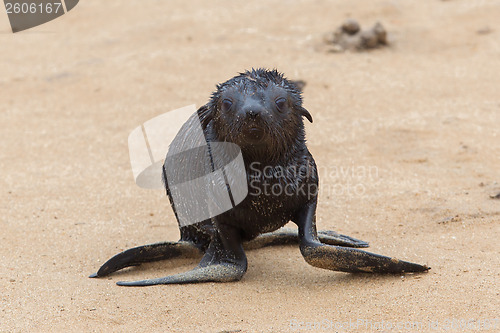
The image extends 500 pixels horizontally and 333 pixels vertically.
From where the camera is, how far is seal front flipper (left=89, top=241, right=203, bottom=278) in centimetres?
446

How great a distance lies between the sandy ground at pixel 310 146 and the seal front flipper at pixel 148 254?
8 cm

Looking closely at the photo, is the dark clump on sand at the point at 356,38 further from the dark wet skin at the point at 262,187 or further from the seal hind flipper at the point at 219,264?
the seal hind flipper at the point at 219,264

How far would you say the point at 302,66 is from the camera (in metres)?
8.98

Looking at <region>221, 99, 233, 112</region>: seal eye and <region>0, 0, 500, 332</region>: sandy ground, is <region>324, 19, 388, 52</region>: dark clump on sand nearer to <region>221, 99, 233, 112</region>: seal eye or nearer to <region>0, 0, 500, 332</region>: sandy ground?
<region>0, 0, 500, 332</region>: sandy ground

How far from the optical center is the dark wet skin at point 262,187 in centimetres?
398

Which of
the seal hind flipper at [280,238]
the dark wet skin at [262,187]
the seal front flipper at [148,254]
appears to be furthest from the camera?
the seal hind flipper at [280,238]

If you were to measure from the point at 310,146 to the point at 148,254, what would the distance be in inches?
109

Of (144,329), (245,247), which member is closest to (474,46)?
(245,247)

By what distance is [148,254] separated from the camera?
4586 mm

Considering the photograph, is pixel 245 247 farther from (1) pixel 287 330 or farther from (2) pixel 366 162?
(2) pixel 366 162

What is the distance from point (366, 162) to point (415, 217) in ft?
4.31

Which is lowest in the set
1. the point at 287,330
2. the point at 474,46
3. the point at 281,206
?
the point at 474,46

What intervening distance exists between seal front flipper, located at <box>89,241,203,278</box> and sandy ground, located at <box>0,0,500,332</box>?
75mm

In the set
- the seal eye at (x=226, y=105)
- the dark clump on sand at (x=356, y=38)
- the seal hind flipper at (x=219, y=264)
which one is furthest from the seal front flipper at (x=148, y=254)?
the dark clump on sand at (x=356, y=38)
